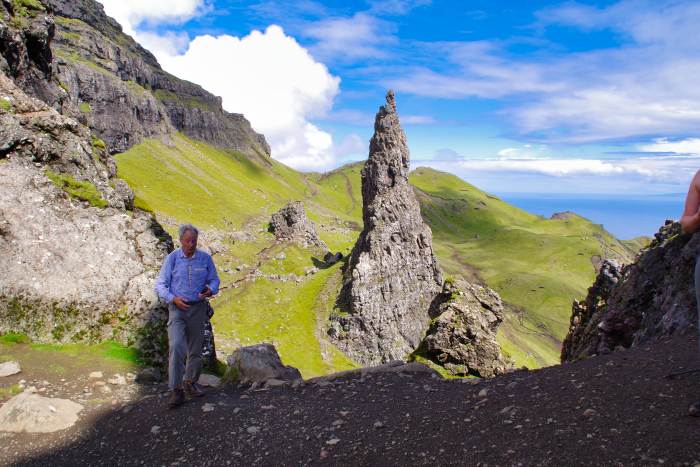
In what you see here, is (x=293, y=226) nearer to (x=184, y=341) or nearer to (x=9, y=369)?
(x=9, y=369)

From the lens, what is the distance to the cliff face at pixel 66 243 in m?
18.8

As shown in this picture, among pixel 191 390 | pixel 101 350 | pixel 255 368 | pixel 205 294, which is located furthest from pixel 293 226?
pixel 205 294

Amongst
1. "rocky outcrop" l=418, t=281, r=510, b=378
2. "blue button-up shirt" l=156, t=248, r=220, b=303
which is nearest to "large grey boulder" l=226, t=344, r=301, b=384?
"blue button-up shirt" l=156, t=248, r=220, b=303

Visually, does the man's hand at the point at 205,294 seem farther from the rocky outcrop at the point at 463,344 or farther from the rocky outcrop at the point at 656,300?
the rocky outcrop at the point at 463,344

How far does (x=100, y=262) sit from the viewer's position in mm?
20922

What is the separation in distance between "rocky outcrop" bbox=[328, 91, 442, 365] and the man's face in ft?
267

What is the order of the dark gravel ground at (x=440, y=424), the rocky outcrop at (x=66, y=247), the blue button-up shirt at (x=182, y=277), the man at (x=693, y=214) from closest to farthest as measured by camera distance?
the man at (x=693, y=214) → the dark gravel ground at (x=440, y=424) → the blue button-up shirt at (x=182, y=277) → the rocky outcrop at (x=66, y=247)

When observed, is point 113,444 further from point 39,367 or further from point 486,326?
point 486,326

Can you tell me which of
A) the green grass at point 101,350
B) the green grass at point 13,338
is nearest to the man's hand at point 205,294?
the green grass at point 101,350

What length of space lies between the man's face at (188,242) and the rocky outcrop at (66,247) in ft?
24.3

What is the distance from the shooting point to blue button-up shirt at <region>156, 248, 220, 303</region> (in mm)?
14398

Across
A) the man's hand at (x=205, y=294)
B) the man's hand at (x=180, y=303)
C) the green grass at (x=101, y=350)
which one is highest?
the man's hand at (x=205, y=294)

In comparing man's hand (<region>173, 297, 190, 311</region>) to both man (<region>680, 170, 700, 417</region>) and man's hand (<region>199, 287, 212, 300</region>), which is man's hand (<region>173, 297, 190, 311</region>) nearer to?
man's hand (<region>199, 287, 212, 300</region>)

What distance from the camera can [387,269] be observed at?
98.8 metres
